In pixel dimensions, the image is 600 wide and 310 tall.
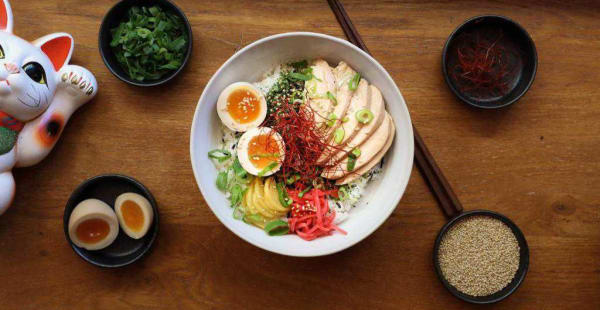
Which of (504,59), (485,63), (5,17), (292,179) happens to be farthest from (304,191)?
(5,17)

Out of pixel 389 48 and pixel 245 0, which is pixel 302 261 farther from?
pixel 245 0

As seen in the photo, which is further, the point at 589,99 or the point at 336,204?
the point at 589,99

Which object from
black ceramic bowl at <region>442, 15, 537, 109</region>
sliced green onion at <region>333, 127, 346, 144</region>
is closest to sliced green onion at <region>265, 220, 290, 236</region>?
sliced green onion at <region>333, 127, 346, 144</region>

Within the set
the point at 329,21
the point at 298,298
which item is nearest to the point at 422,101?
the point at 329,21

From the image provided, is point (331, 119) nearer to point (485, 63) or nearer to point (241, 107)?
point (241, 107)

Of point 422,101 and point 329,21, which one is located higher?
point 329,21

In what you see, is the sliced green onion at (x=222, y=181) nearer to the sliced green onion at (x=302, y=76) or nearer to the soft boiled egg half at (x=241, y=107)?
the soft boiled egg half at (x=241, y=107)

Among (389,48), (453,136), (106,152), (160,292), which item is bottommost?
(160,292)
